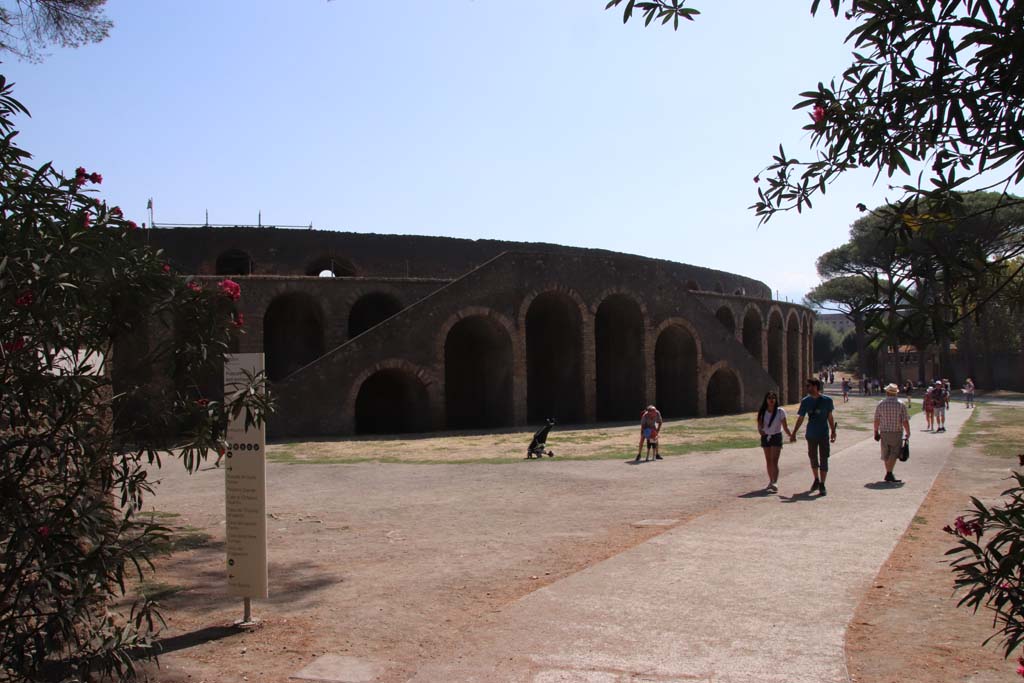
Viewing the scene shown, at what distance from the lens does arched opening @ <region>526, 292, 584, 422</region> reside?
24953mm

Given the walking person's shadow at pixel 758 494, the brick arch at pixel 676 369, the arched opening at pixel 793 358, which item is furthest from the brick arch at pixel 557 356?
the arched opening at pixel 793 358

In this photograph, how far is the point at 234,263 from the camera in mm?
27984

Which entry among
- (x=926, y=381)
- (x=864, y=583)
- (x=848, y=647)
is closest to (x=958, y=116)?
(x=848, y=647)

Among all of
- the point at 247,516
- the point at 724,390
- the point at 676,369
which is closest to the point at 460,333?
the point at 676,369

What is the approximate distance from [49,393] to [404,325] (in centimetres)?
1786

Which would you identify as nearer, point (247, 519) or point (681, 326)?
point (247, 519)

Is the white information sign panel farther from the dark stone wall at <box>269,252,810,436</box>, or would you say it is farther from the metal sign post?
the dark stone wall at <box>269,252,810,436</box>

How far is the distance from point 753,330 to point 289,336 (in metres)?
19.1

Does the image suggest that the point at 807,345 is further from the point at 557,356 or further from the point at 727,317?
the point at 557,356

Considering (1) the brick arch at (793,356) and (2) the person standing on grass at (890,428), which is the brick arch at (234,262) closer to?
(2) the person standing on grass at (890,428)

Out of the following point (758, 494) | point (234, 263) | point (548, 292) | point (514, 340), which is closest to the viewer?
point (758, 494)

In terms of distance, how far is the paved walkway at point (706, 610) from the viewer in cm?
442

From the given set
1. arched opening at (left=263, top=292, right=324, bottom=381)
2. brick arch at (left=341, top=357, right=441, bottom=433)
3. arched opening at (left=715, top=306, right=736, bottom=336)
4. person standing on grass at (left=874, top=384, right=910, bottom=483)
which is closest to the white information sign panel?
person standing on grass at (left=874, top=384, right=910, bottom=483)

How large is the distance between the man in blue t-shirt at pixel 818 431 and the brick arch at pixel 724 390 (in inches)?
665
